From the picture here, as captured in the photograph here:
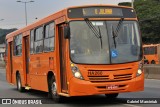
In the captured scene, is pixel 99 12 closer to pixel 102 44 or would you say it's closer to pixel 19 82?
pixel 102 44

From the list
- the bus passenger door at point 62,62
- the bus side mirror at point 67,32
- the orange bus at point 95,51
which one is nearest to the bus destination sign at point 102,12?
the orange bus at point 95,51

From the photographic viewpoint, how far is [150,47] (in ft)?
197

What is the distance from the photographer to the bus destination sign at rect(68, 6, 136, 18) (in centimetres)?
1258

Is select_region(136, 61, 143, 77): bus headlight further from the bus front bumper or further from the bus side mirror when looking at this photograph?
the bus side mirror

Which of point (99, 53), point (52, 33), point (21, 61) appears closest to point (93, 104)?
point (99, 53)

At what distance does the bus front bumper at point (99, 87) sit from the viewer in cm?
1190

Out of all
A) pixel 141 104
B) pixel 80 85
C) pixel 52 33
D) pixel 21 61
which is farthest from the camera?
pixel 21 61

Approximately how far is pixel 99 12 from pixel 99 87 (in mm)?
2274

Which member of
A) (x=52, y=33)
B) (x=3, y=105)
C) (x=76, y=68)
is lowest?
(x=3, y=105)

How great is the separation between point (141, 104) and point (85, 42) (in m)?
2.48

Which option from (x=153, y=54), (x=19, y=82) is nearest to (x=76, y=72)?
(x=19, y=82)

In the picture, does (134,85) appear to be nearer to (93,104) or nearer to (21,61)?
(93,104)

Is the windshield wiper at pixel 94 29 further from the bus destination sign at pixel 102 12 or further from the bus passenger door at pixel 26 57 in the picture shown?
the bus passenger door at pixel 26 57

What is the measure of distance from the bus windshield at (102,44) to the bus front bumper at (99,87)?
606mm
